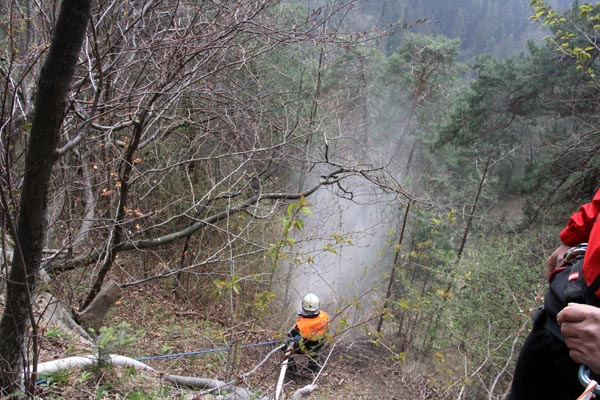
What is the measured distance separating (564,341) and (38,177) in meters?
2.11

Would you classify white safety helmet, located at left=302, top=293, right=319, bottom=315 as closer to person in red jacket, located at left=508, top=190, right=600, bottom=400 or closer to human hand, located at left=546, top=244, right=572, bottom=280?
person in red jacket, located at left=508, top=190, right=600, bottom=400

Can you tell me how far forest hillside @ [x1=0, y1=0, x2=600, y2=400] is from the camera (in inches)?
94.0

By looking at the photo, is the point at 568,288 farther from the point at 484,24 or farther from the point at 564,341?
the point at 484,24

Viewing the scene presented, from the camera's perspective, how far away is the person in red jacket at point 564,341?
4.09 ft

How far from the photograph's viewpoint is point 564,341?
146 centimetres

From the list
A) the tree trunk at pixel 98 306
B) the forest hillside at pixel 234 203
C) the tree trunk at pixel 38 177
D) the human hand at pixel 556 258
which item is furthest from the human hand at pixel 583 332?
the tree trunk at pixel 98 306

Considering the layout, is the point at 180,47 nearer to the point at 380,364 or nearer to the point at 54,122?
the point at 54,122

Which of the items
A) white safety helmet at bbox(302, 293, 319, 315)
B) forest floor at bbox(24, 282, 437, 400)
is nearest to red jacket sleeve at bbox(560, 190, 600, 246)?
forest floor at bbox(24, 282, 437, 400)

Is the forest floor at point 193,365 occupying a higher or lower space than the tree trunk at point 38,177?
lower

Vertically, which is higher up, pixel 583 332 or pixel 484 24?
pixel 484 24

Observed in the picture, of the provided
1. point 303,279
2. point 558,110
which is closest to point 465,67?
point 558,110

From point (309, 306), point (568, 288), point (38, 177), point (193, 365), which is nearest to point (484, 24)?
point (309, 306)

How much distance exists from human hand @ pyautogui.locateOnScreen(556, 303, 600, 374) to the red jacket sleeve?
478 mm

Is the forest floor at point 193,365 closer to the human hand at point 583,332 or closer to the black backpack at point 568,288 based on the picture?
the black backpack at point 568,288
